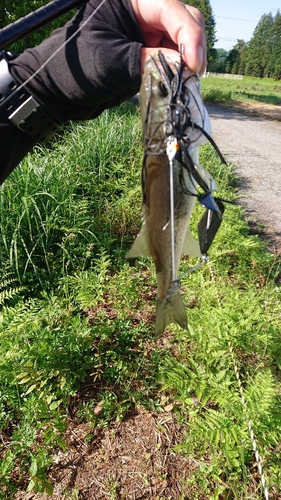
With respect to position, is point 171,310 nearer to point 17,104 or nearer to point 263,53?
point 17,104

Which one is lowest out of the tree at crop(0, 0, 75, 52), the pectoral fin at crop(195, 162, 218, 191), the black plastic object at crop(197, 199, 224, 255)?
the black plastic object at crop(197, 199, 224, 255)

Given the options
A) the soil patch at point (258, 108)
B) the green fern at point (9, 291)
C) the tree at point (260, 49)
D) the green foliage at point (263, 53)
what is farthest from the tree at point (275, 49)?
the green fern at point (9, 291)

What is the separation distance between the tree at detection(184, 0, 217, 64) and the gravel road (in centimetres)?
2785

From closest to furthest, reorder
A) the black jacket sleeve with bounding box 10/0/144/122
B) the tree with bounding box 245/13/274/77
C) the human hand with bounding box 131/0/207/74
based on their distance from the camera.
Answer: the human hand with bounding box 131/0/207/74 < the black jacket sleeve with bounding box 10/0/144/122 < the tree with bounding box 245/13/274/77

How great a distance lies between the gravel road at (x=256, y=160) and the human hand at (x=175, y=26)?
3684 millimetres

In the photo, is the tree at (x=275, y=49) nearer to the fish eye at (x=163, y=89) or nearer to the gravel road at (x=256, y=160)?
the gravel road at (x=256, y=160)

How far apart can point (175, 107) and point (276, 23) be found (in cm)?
5854

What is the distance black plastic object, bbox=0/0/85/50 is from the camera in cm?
151

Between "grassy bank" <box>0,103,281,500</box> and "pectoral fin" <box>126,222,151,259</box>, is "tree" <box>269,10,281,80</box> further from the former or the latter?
"pectoral fin" <box>126,222,151,259</box>

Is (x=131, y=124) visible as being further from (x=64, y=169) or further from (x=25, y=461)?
(x=25, y=461)

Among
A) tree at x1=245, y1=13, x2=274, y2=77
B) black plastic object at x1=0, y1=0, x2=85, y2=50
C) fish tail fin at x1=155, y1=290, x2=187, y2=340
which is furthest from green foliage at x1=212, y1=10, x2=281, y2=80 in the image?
fish tail fin at x1=155, y1=290, x2=187, y2=340

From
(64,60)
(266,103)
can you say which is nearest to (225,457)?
(64,60)

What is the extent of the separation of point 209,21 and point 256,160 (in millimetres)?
41501

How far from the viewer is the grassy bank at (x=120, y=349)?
6.70ft
